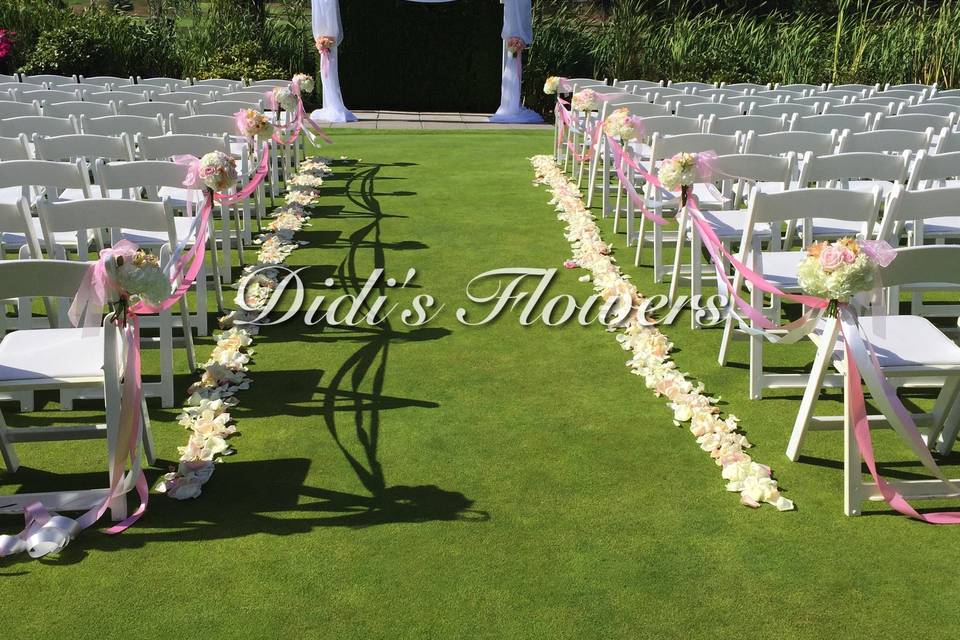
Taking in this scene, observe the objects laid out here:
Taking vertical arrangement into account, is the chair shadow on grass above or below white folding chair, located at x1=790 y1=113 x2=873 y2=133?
below

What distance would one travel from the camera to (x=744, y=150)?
626cm

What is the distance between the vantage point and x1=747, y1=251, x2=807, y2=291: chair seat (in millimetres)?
4629

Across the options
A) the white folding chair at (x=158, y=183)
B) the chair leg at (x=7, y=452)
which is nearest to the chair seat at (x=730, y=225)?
the white folding chair at (x=158, y=183)

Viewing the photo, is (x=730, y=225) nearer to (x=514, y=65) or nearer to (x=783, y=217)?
(x=783, y=217)

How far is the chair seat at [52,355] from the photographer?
11.7 ft

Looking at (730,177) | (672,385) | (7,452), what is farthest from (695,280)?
(7,452)

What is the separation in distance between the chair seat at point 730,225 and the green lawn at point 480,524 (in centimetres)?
68

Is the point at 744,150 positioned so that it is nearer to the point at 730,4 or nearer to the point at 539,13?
the point at 539,13

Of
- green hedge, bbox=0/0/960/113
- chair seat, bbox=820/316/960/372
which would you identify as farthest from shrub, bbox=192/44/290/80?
chair seat, bbox=820/316/960/372

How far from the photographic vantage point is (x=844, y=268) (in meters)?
3.39

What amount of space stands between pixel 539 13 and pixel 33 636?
16.3 m

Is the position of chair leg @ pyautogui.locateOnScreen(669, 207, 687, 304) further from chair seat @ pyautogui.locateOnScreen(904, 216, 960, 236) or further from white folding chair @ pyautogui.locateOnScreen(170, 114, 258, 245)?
white folding chair @ pyautogui.locateOnScreen(170, 114, 258, 245)

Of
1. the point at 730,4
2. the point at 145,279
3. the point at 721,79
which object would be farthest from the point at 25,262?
the point at 730,4

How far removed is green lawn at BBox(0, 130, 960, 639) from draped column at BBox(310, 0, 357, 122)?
9.71 m
